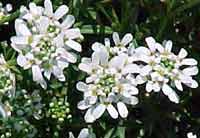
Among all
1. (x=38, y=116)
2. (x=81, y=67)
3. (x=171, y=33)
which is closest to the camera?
(x=81, y=67)

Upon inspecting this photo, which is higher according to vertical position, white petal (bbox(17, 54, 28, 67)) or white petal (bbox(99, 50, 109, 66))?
white petal (bbox(17, 54, 28, 67))

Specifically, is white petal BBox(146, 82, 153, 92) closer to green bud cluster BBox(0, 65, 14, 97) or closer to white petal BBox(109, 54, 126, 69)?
A: white petal BBox(109, 54, 126, 69)

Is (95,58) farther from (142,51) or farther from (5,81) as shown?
(5,81)

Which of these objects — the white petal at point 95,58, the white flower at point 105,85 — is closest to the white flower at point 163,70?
the white flower at point 105,85

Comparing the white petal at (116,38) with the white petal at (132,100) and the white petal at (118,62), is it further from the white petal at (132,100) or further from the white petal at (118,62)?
the white petal at (132,100)

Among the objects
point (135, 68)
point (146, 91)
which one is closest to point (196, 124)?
point (146, 91)

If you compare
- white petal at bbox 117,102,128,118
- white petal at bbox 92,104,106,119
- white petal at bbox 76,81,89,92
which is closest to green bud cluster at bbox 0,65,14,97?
white petal at bbox 76,81,89,92

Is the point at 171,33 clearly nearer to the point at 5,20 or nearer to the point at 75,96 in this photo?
the point at 75,96
